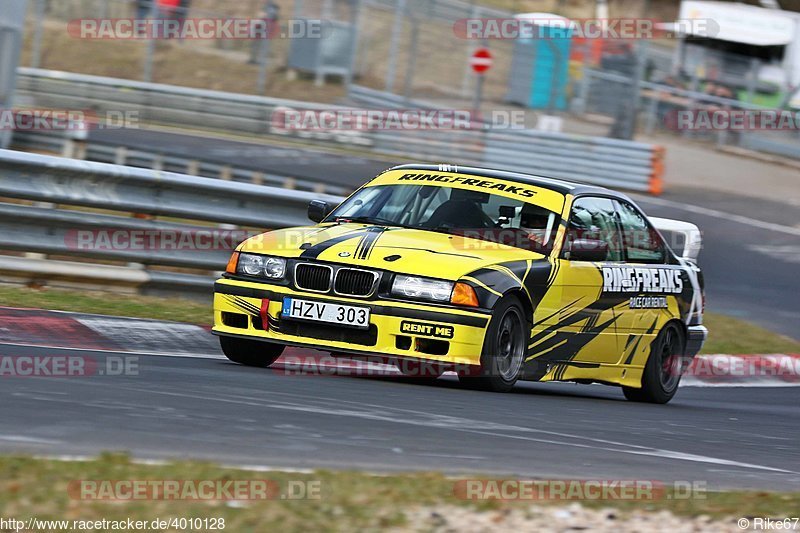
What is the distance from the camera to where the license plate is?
320 inches

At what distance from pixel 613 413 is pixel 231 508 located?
4.71 meters

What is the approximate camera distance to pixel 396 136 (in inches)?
1101

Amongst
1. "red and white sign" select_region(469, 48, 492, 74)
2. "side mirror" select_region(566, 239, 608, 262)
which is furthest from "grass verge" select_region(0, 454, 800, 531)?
"red and white sign" select_region(469, 48, 492, 74)

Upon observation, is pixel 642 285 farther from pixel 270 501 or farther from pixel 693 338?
pixel 270 501

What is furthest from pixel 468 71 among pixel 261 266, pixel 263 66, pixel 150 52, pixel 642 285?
pixel 261 266

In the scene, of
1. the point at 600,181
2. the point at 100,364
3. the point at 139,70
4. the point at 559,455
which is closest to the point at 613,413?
the point at 559,455

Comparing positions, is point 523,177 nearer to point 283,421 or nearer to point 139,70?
point 283,421

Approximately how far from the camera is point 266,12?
3247 cm

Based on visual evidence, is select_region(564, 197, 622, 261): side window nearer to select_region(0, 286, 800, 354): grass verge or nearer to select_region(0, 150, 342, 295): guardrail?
select_region(0, 150, 342, 295): guardrail

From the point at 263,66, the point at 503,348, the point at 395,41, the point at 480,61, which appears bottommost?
the point at 503,348

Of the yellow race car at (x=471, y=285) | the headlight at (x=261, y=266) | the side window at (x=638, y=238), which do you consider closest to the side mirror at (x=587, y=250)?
the yellow race car at (x=471, y=285)

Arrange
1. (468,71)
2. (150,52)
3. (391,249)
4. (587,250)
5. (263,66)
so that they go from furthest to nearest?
(468,71) < (263,66) < (150,52) < (587,250) < (391,249)

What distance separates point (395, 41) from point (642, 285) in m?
22.1

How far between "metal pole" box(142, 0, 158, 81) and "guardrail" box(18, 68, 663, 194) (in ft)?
3.83
